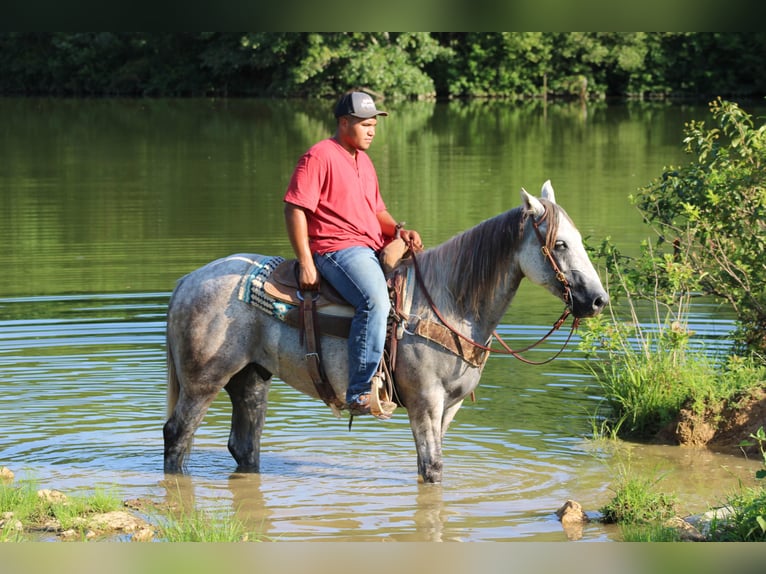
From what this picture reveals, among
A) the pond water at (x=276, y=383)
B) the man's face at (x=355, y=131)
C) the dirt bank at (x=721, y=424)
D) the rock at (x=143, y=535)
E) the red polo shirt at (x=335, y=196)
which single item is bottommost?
the pond water at (x=276, y=383)

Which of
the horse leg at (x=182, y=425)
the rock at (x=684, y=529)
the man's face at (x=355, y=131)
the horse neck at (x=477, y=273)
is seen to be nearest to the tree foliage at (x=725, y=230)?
the horse neck at (x=477, y=273)

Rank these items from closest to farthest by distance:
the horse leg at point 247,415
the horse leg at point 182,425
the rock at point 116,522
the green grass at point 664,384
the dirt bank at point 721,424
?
the rock at point 116,522
the horse leg at point 182,425
the horse leg at point 247,415
the dirt bank at point 721,424
the green grass at point 664,384

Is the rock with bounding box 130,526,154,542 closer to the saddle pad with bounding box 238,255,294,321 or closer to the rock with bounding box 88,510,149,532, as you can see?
the rock with bounding box 88,510,149,532

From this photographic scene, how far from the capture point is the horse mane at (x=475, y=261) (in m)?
6.21

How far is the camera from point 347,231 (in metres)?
6.45

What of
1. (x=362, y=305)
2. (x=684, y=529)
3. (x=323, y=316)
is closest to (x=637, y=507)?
(x=684, y=529)

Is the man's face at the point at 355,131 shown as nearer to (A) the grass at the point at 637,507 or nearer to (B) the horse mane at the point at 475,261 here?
(B) the horse mane at the point at 475,261

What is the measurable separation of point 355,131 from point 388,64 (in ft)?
149

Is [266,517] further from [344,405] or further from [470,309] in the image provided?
[470,309]

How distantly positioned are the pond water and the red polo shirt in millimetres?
1513

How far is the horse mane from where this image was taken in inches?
245

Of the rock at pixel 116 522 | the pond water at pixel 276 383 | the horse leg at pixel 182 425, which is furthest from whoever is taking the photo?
the horse leg at pixel 182 425

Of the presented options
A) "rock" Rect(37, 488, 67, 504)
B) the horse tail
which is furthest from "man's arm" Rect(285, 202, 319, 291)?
"rock" Rect(37, 488, 67, 504)

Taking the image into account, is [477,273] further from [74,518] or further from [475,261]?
[74,518]
